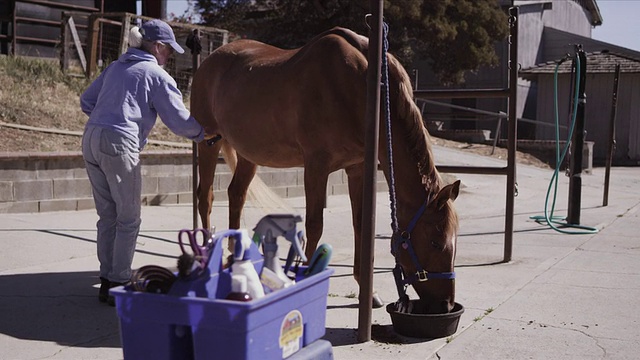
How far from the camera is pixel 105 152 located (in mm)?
4629

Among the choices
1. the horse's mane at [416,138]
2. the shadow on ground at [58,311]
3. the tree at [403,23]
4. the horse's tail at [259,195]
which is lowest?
the shadow on ground at [58,311]

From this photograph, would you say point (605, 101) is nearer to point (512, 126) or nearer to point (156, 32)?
point (512, 126)

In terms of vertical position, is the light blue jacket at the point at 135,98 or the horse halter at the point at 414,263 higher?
the light blue jacket at the point at 135,98

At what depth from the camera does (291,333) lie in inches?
116

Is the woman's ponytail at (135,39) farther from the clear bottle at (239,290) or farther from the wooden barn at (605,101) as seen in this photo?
the wooden barn at (605,101)

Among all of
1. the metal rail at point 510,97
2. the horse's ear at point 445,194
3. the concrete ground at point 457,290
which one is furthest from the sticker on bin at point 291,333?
the metal rail at point 510,97

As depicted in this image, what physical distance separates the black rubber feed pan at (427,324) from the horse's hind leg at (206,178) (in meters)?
2.98

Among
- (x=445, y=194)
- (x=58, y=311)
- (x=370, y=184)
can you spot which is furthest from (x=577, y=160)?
(x=58, y=311)

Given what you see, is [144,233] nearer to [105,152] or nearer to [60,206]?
[60,206]

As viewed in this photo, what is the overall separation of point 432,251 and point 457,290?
1277 millimetres

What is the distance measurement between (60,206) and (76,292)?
335 centimetres

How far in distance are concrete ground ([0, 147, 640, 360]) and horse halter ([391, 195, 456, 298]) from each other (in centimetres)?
31

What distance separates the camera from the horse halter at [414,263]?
14.4ft

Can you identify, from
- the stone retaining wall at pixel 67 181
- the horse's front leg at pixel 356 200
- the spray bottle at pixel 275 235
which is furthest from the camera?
the stone retaining wall at pixel 67 181
